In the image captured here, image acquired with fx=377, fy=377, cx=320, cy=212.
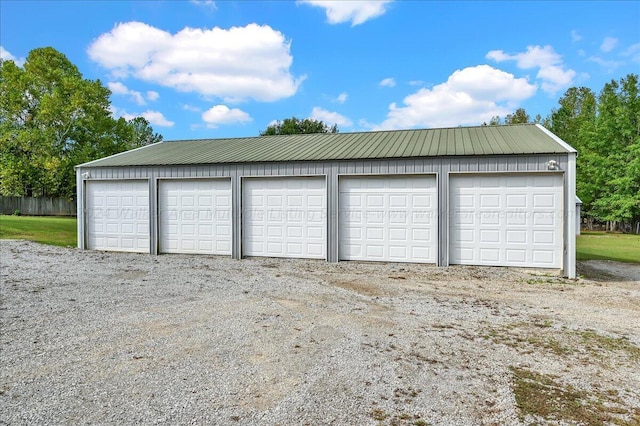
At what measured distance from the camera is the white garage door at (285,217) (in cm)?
1055

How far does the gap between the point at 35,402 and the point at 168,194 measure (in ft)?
31.3

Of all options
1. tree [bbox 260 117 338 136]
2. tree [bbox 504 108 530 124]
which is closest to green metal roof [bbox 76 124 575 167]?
tree [bbox 260 117 338 136]

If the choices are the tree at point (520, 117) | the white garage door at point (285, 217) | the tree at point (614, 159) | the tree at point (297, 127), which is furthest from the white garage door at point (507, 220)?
the tree at point (520, 117)

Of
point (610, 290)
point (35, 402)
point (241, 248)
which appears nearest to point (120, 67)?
point (241, 248)

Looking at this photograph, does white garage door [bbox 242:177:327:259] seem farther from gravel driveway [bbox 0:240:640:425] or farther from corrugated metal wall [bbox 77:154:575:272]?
gravel driveway [bbox 0:240:640:425]

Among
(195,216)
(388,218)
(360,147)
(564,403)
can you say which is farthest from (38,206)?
(564,403)

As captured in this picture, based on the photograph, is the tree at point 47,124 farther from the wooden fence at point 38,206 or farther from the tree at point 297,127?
the tree at point 297,127

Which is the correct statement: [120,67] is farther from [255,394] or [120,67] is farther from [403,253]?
[255,394]

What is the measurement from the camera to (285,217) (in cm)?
1082

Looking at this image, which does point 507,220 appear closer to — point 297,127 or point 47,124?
point 47,124

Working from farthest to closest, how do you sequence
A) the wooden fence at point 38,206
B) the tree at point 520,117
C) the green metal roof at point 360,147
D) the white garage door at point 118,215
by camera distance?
the tree at point 520,117, the wooden fence at point 38,206, the white garage door at point 118,215, the green metal roof at point 360,147

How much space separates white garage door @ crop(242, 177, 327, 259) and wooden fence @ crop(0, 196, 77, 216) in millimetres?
25226

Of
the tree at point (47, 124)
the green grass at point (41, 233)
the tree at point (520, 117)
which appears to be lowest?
the green grass at point (41, 233)

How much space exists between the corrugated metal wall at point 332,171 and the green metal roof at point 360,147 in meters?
0.16
